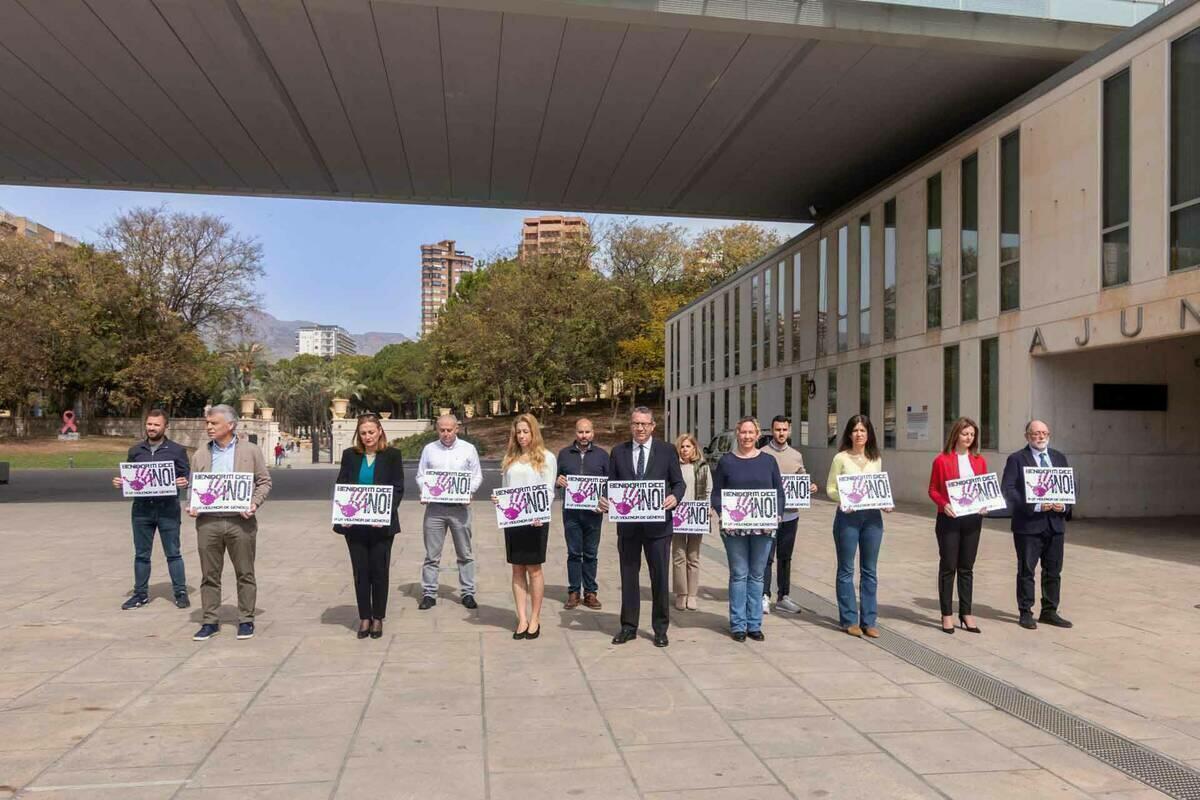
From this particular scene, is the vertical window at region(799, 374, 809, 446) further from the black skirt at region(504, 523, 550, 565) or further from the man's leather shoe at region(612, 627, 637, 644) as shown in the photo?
the black skirt at region(504, 523, 550, 565)

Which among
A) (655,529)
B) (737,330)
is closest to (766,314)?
(737,330)

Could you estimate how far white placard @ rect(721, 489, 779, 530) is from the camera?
7.19 m

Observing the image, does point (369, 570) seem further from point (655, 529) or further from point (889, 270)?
point (889, 270)

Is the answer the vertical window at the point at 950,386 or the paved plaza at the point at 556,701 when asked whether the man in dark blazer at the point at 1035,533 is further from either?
the vertical window at the point at 950,386

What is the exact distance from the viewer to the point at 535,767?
Answer: 4.48m

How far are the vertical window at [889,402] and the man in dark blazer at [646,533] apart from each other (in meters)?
16.3

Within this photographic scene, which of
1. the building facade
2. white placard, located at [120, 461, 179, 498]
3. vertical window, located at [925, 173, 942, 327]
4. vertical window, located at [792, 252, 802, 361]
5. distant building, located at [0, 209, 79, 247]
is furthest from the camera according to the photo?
distant building, located at [0, 209, 79, 247]

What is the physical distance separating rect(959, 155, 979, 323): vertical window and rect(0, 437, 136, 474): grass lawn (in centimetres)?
3816

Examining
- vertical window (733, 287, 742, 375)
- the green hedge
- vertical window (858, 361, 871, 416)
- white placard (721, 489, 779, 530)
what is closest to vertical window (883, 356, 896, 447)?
vertical window (858, 361, 871, 416)

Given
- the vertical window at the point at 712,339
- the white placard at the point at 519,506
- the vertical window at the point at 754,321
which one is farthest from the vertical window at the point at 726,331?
the white placard at the point at 519,506

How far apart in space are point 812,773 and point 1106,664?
349 cm

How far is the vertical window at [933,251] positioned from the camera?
20.4m

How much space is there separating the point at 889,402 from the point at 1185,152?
10.0m

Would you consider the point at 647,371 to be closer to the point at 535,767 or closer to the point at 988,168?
the point at 988,168
